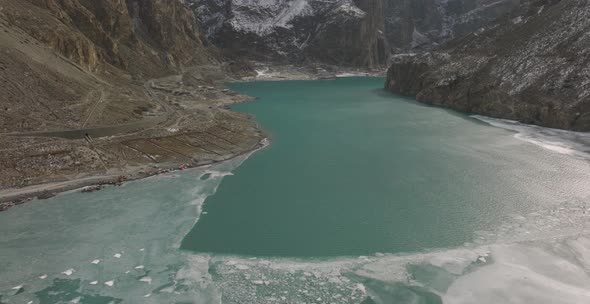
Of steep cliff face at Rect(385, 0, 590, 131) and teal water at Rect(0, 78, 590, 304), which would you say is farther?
steep cliff face at Rect(385, 0, 590, 131)

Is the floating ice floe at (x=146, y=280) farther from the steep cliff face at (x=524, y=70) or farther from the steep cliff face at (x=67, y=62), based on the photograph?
the steep cliff face at (x=524, y=70)

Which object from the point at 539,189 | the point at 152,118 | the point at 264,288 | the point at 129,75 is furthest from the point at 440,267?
the point at 129,75

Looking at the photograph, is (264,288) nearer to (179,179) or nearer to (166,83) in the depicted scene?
(179,179)

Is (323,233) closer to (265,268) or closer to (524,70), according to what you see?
(265,268)

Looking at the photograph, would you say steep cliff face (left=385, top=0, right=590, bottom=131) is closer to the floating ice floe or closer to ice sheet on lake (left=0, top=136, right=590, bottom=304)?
ice sheet on lake (left=0, top=136, right=590, bottom=304)

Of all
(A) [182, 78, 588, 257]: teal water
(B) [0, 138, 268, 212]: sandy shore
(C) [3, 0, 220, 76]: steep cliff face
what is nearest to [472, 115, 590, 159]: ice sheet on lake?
(A) [182, 78, 588, 257]: teal water

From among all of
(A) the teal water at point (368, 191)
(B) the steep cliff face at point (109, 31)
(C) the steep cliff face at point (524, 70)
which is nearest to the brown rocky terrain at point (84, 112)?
(B) the steep cliff face at point (109, 31)
